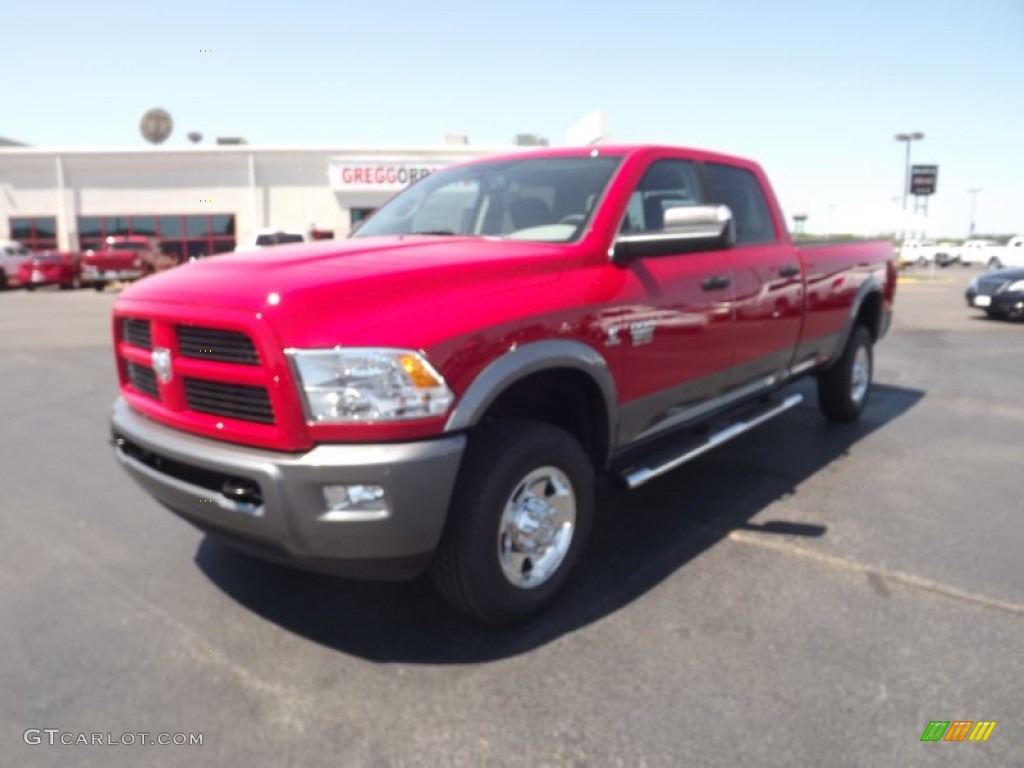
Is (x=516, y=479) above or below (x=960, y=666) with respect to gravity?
above

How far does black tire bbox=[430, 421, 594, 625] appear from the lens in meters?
2.74

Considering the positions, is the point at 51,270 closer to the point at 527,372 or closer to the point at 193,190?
the point at 193,190

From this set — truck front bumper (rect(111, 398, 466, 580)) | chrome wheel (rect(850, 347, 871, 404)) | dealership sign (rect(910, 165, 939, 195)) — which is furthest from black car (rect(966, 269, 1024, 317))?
dealership sign (rect(910, 165, 939, 195))

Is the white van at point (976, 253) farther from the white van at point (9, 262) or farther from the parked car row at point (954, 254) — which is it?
the white van at point (9, 262)

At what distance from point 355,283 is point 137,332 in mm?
1164

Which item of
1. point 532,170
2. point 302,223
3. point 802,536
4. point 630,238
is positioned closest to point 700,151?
point 532,170

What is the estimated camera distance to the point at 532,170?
4031 mm

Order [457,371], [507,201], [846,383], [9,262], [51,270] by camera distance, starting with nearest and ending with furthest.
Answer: [457,371], [507,201], [846,383], [51,270], [9,262]

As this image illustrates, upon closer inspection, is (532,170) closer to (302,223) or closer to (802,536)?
(802,536)

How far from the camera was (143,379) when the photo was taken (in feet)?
10.7

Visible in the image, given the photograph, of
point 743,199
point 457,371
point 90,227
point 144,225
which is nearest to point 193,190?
point 144,225

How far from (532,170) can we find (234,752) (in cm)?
293

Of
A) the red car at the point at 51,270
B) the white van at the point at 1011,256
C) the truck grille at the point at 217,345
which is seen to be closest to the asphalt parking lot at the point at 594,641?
the truck grille at the point at 217,345

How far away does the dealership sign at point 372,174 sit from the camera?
30.6 m
